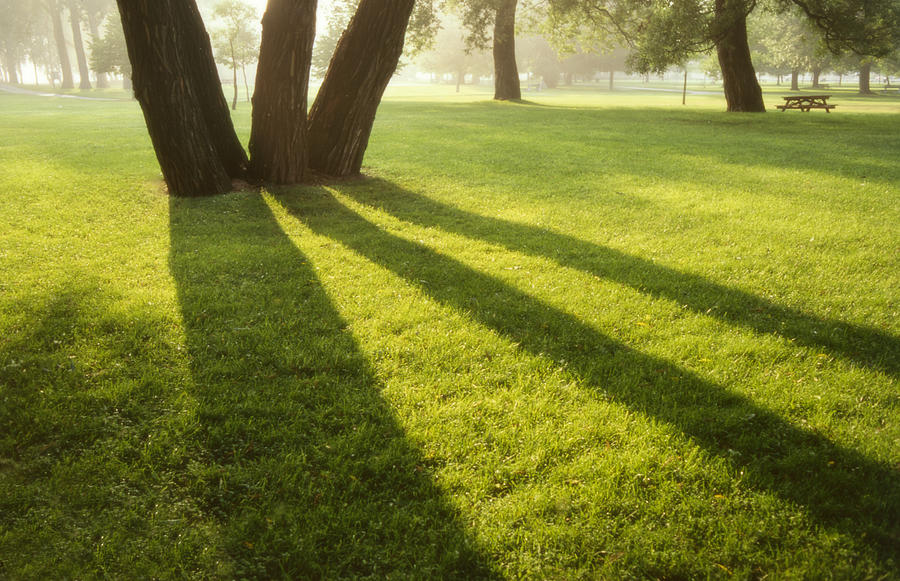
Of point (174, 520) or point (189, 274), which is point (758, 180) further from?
point (174, 520)

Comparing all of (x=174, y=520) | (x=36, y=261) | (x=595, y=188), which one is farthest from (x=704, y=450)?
(x=595, y=188)

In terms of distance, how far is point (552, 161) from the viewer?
43.0ft

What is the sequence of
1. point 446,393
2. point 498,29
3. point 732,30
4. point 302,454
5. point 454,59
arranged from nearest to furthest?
point 302,454 → point 446,393 → point 732,30 → point 498,29 → point 454,59

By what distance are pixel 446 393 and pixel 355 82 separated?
300 inches

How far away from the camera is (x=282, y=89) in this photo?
924 centimetres

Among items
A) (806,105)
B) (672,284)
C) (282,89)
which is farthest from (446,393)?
(806,105)

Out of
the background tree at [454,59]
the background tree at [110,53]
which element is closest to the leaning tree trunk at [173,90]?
the background tree at [110,53]

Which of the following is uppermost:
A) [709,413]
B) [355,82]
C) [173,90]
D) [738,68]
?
[738,68]

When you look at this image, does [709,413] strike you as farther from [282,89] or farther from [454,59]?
[454,59]

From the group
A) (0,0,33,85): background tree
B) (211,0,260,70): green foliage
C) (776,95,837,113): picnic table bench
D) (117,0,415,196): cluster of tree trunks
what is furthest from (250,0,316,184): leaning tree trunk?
(0,0,33,85): background tree

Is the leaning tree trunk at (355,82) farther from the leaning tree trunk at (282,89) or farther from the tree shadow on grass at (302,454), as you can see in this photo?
the tree shadow on grass at (302,454)

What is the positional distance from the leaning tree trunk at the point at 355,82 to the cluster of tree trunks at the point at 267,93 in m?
A: 0.02

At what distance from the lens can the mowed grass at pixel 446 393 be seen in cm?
276

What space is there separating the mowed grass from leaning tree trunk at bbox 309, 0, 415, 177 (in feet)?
7.97
